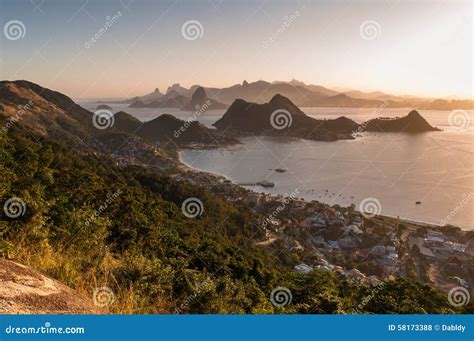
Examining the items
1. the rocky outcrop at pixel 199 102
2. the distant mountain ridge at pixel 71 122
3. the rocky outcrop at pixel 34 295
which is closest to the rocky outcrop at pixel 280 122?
the distant mountain ridge at pixel 71 122

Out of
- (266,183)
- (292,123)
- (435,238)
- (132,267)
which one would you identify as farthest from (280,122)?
(132,267)

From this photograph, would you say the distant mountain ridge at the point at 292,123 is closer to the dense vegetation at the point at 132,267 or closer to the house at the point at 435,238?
the house at the point at 435,238

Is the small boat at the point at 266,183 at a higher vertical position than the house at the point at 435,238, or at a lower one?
higher

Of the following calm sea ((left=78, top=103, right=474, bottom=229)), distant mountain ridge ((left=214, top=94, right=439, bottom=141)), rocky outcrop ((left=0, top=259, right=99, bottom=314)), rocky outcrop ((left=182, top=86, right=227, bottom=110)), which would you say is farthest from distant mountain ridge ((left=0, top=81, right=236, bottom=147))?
rocky outcrop ((left=182, top=86, right=227, bottom=110))

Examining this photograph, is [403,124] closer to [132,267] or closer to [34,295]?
[132,267]

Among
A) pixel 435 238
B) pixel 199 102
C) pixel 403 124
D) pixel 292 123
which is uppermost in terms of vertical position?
pixel 403 124

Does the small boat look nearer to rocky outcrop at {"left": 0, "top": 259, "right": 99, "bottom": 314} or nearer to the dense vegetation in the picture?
the dense vegetation

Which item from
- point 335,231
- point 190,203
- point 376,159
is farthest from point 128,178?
point 376,159
